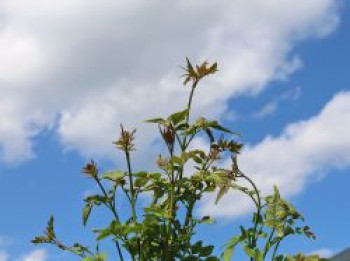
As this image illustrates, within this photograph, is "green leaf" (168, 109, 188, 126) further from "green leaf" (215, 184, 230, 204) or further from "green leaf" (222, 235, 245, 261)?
"green leaf" (222, 235, 245, 261)

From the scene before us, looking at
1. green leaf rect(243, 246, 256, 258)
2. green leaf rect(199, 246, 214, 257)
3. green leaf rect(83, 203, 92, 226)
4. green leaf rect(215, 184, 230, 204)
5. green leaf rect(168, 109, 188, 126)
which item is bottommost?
green leaf rect(243, 246, 256, 258)

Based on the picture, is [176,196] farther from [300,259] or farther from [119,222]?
[300,259]

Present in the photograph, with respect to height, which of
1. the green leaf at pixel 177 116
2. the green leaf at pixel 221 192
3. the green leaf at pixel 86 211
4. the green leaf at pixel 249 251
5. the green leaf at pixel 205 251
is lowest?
the green leaf at pixel 249 251

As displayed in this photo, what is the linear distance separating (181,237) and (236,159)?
71 centimetres

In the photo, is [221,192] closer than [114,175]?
Yes

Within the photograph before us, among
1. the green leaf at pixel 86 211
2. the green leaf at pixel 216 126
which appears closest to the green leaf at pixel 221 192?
the green leaf at pixel 216 126

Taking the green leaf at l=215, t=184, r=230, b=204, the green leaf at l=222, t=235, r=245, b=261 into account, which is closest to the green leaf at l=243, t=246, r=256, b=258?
the green leaf at l=222, t=235, r=245, b=261

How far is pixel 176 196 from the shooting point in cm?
539

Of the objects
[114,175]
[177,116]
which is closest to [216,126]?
[177,116]

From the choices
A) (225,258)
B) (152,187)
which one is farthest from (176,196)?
(225,258)

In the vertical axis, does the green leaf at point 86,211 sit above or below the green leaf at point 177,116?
below

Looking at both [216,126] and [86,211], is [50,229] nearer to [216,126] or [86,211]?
[86,211]

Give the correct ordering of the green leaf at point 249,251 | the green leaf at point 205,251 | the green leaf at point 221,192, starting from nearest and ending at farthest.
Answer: the green leaf at point 221,192
the green leaf at point 249,251
the green leaf at point 205,251

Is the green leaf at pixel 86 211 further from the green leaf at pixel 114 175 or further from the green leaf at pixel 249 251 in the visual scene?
the green leaf at pixel 249 251
